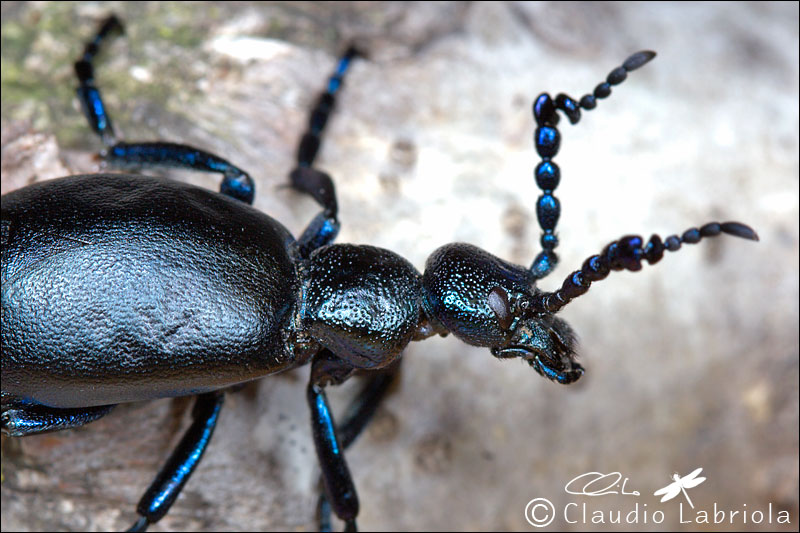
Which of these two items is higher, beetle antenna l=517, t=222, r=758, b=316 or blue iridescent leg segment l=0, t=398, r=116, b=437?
beetle antenna l=517, t=222, r=758, b=316

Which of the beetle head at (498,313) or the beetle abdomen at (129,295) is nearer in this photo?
the beetle abdomen at (129,295)

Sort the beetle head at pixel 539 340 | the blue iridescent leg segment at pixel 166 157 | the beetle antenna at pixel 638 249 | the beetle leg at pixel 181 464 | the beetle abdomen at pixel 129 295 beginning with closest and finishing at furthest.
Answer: the beetle antenna at pixel 638 249, the beetle abdomen at pixel 129 295, the beetle head at pixel 539 340, the beetle leg at pixel 181 464, the blue iridescent leg segment at pixel 166 157

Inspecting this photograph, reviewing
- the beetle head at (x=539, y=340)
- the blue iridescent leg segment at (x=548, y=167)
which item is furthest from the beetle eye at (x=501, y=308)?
the blue iridescent leg segment at (x=548, y=167)

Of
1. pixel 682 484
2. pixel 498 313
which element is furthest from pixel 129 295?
pixel 682 484

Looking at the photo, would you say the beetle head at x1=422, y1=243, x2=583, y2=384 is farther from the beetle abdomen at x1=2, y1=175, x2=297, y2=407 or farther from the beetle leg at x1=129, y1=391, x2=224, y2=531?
the beetle leg at x1=129, y1=391, x2=224, y2=531

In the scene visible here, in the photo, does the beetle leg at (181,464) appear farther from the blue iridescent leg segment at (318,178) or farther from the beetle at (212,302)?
the blue iridescent leg segment at (318,178)
